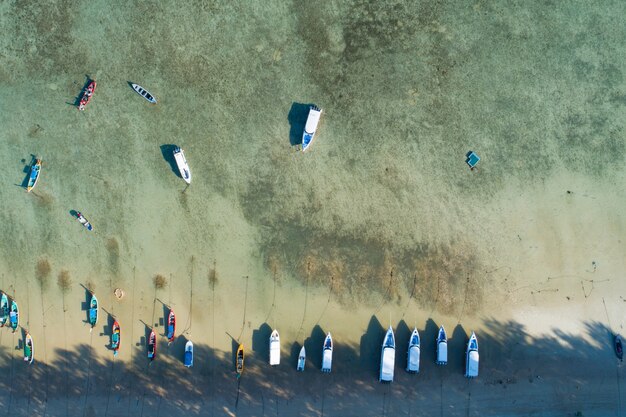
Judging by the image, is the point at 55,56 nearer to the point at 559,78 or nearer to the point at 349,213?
the point at 349,213

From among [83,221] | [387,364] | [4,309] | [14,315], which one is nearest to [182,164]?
[83,221]

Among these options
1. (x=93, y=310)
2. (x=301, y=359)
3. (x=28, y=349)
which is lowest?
(x=28, y=349)

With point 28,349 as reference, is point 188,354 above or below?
above

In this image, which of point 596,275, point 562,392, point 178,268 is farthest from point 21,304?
point 596,275

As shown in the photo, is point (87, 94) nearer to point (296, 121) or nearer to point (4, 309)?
point (296, 121)

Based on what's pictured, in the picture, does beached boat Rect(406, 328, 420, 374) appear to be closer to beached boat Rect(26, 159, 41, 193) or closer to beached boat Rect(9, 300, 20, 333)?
beached boat Rect(9, 300, 20, 333)

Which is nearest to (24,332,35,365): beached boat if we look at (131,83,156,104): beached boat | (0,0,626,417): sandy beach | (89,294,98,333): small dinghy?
(0,0,626,417): sandy beach

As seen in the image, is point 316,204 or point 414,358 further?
point 316,204
